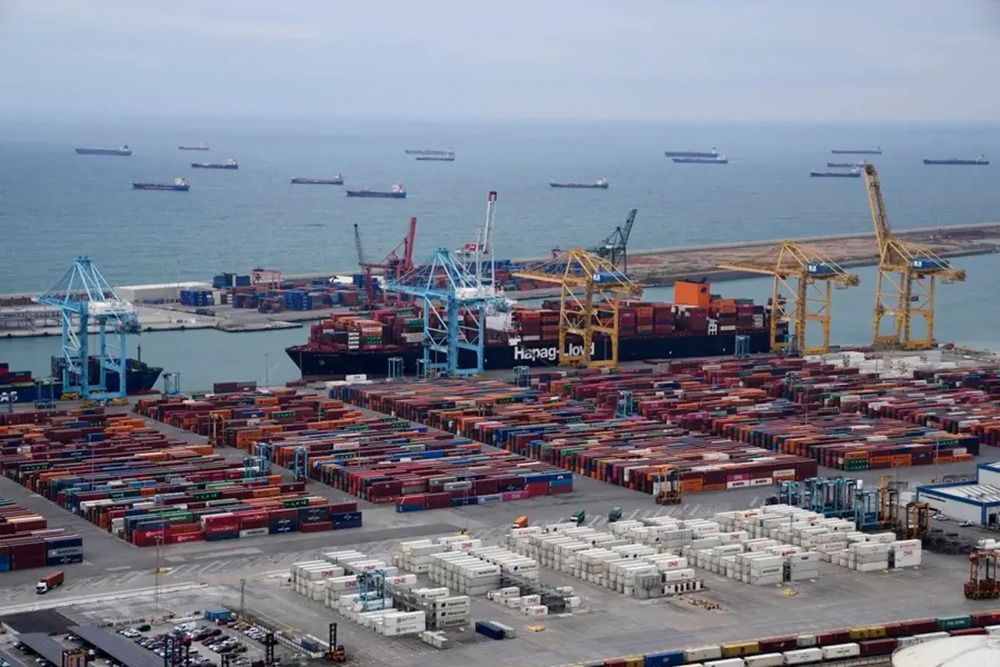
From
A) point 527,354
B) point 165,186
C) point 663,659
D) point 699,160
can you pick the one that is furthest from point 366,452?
point 699,160

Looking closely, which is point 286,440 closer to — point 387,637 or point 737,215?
point 387,637

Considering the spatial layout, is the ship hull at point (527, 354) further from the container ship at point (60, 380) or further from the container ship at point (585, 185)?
the container ship at point (585, 185)

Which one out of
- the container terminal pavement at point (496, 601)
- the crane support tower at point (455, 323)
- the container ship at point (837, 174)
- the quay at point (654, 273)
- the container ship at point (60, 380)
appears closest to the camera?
the container terminal pavement at point (496, 601)

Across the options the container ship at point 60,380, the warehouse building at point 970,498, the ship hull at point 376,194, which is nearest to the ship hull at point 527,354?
the container ship at point 60,380

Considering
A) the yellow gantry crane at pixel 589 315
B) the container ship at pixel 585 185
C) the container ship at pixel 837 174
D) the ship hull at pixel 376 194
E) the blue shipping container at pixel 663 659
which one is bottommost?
the blue shipping container at pixel 663 659

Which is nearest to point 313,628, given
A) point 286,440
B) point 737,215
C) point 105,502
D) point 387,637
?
point 387,637

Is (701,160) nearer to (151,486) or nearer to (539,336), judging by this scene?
(539,336)

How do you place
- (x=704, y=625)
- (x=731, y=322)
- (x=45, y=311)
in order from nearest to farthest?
1. (x=704, y=625)
2. (x=731, y=322)
3. (x=45, y=311)
